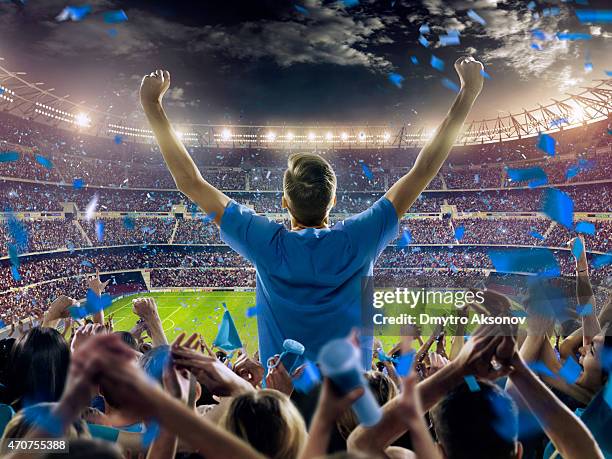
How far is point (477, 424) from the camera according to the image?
1.60 m

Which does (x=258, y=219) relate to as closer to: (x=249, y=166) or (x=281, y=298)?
(x=281, y=298)

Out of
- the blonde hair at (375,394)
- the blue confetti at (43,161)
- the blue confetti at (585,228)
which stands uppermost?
the blonde hair at (375,394)

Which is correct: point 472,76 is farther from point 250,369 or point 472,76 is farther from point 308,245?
point 250,369

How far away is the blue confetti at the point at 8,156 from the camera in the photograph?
35281 mm

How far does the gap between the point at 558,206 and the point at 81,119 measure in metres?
55.0

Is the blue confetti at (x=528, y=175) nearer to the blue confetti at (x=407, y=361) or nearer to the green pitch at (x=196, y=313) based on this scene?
the green pitch at (x=196, y=313)

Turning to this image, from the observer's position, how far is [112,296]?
36.5 metres

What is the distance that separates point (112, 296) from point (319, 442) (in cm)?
3994

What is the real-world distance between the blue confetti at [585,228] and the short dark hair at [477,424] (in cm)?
4224

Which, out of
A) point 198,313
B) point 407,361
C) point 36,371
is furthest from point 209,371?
point 198,313

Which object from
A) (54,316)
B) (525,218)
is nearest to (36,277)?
(54,316)

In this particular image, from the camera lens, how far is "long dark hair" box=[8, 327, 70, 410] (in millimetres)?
2926

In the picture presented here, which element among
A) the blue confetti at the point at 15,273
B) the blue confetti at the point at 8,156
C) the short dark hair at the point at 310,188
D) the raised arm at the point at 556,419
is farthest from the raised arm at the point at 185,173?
the blue confetti at the point at 8,156

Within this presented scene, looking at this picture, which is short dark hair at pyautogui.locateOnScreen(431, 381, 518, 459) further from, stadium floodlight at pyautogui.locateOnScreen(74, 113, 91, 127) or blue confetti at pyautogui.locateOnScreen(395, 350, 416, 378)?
stadium floodlight at pyautogui.locateOnScreen(74, 113, 91, 127)
